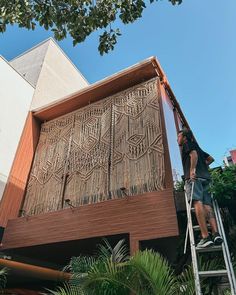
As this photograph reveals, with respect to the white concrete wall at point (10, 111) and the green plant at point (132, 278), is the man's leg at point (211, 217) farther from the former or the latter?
the white concrete wall at point (10, 111)

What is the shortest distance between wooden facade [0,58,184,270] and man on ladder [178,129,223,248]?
0.54m

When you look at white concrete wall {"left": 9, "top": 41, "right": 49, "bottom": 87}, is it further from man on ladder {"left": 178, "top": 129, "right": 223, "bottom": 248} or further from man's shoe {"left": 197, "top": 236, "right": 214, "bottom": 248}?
man's shoe {"left": 197, "top": 236, "right": 214, "bottom": 248}

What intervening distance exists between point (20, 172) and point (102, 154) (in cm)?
222

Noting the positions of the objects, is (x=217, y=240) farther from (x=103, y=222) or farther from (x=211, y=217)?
(x=103, y=222)

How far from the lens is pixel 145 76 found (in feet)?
19.3

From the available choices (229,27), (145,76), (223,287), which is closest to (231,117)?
(229,27)

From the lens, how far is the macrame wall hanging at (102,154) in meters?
4.73

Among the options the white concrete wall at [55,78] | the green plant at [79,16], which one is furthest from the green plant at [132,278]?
the white concrete wall at [55,78]

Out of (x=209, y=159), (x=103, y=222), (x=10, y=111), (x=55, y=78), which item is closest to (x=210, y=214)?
(x=209, y=159)

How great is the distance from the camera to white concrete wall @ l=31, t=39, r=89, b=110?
816cm

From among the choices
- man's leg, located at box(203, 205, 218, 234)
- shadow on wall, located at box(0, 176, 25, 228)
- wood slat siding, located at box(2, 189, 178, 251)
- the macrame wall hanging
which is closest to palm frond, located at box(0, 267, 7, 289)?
wood slat siding, located at box(2, 189, 178, 251)

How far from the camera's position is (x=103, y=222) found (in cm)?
429

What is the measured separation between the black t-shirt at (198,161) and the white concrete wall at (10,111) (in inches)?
162

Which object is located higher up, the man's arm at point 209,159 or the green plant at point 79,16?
the green plant at point 79,16
